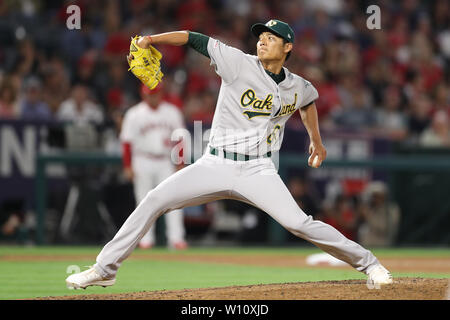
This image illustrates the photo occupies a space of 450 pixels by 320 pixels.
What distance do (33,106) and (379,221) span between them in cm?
502

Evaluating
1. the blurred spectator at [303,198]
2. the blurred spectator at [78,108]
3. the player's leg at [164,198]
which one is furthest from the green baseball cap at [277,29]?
the blurred spectator at [78,108]

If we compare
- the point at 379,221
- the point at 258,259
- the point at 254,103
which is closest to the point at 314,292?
the point at 254,103

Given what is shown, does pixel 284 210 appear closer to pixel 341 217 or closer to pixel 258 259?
pixel 258 259

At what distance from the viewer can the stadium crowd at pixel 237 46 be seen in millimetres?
12617

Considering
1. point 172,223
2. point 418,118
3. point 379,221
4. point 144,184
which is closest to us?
point 172,223

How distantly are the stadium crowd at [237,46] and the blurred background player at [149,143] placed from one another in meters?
0.81

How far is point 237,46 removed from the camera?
14.1m

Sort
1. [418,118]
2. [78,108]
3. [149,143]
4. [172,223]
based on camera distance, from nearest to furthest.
A: 1. [172,223]
2. [149,143]
3. [78,108]
4. [418,118]

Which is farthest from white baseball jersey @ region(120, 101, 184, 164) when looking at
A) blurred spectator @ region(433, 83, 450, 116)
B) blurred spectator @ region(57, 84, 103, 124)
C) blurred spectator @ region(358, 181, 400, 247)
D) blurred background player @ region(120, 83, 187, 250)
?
blurred spectator @ region(433, 83, 450, 116)

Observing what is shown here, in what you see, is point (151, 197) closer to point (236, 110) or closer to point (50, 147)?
point (236, 110)

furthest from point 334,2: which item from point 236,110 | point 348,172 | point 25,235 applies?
point 236,110

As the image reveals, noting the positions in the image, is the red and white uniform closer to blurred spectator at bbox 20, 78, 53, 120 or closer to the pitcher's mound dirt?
blurred spectator at bbox 20, 78, 53, 120

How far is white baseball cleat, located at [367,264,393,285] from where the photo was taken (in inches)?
227

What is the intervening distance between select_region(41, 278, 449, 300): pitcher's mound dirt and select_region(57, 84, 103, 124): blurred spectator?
263 inches
